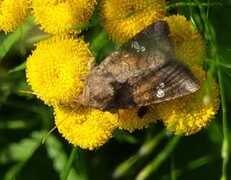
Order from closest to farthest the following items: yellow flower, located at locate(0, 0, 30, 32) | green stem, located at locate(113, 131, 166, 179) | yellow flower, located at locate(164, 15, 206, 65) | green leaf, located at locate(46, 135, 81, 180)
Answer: green stem, located at locate(113, 131, 166, 179)
yellow flower, located at locate(164, 15, 206, 65)
yellow flower, located at locate(0, 0, 30, 32)
green leaf, located at locate(46, 135, 81, 180)

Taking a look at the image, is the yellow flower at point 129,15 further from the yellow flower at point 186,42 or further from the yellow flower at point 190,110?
the yellow flower at point 190,110

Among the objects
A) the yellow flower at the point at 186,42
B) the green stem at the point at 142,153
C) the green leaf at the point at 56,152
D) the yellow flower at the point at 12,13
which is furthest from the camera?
the green leaf at the point at 56,152

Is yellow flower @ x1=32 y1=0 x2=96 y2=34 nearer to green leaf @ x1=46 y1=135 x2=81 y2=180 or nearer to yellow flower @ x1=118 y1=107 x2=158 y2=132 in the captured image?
yellow flower @ x1=118 y1=107 x2=158 y2=132

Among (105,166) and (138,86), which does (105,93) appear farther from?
(105,166)

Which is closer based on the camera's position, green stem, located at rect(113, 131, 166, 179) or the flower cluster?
green stem, located at rect(113, 131, 166, 179)

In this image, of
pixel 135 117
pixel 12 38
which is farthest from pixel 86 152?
pixel 135 117

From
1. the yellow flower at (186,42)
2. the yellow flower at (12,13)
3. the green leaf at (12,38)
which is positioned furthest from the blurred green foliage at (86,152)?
the yellow flower at (186,42)

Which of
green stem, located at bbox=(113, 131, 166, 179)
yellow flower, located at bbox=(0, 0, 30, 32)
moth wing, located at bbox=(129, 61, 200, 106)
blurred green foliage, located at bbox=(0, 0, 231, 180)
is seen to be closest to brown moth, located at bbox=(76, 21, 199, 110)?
moth wing, located at bbox=(129, 61, 200, 106)
